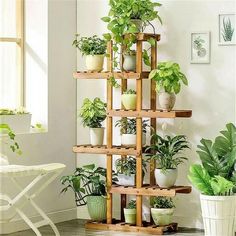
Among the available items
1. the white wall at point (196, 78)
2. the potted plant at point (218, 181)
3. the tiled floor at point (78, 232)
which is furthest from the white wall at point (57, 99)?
the potted plant at point (218, 181)

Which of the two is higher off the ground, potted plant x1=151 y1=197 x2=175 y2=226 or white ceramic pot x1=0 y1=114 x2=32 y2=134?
white ceramic pot x1=0 y1=114 x2=32 y2=134

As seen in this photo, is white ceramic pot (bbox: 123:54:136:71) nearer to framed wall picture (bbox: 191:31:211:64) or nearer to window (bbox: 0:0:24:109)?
framed wall picture (bbox: 191:31:211:64)

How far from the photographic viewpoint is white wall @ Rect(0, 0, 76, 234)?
7914 mm

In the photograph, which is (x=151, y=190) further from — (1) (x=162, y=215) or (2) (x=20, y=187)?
(2) (x=20, y=187)

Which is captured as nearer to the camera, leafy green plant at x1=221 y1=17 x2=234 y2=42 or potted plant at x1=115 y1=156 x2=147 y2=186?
leafy green plant at x1=221 y1=17 x2=234 y2=42

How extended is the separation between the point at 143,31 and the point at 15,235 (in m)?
2.23

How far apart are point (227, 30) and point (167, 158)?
4.15 feet

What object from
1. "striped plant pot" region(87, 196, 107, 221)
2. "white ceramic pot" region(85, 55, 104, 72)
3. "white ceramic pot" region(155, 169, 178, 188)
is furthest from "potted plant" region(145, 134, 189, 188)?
"white ceramic pot" region(85, 55, 104, 72)

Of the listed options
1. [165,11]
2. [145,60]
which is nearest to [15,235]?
[145,60]

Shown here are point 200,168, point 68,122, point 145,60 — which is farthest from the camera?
point 68,122

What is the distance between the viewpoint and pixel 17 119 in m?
7.53

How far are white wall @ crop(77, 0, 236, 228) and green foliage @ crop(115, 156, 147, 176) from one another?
41cm

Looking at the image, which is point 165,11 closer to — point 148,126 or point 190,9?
point 190,9

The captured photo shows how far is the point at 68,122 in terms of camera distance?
821 centimetres
